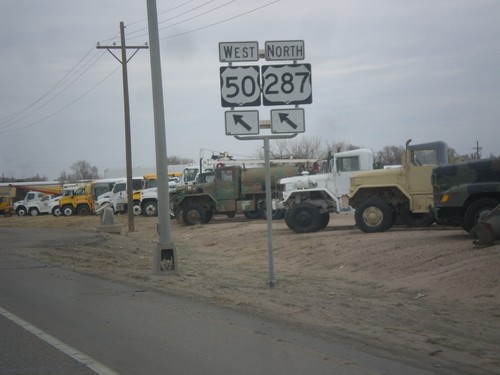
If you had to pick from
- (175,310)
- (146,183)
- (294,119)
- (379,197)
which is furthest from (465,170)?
(146,183)

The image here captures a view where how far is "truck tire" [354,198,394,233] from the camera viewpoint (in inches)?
771

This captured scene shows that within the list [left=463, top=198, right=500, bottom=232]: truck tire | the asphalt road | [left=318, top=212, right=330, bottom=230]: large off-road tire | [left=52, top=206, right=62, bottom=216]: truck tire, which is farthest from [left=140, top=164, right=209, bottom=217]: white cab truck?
the asphalt road

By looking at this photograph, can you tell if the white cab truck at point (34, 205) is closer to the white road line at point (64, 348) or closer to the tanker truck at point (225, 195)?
the tanker truck at point (225, 195)

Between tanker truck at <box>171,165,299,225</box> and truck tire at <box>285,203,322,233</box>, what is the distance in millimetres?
9860

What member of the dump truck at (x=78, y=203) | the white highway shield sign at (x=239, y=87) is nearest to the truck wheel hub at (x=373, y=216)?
the white highway shield sign at (x=239, y=87)

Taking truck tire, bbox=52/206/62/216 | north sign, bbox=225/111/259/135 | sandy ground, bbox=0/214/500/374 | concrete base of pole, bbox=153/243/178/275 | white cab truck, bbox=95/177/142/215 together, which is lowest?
sandy ground, bbox=0/214/500/374

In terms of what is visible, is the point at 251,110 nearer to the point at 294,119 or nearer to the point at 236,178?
the point at 294,119

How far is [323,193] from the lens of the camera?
2309cm

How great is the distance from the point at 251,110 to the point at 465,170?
271 inches

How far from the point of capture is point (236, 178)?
32750 millimetres

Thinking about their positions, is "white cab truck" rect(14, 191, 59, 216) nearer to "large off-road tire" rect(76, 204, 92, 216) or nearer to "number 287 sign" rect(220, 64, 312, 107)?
"large off-road tire" rect(76, 204, 92, 216)

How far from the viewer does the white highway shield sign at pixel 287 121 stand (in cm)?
1191

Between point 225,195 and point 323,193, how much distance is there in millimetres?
10555

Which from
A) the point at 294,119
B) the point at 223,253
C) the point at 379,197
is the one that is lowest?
the point at 223,253
